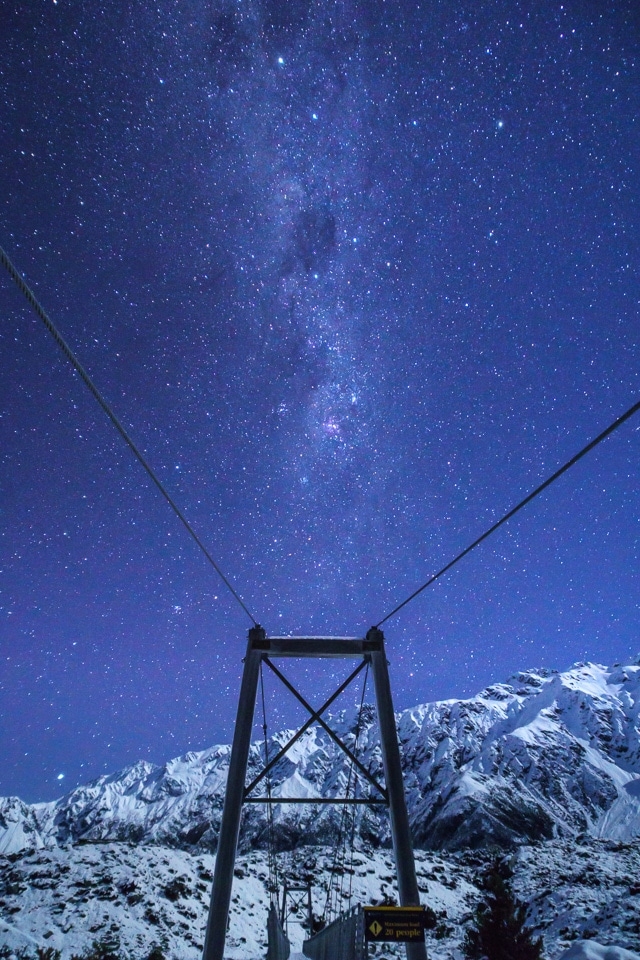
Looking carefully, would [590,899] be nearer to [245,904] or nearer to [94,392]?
[245,904]

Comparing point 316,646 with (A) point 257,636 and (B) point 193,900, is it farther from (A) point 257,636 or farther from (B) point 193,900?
(B) point 193,900

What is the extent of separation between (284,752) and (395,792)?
82.5 inches

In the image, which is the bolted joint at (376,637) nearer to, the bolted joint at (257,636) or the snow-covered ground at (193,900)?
the bolted joint at (257,636)

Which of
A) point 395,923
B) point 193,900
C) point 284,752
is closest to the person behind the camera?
point 395,923

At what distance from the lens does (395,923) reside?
612cm

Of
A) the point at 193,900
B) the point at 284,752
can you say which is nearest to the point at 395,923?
the point at 284,752

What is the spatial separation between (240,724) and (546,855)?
115823 mm

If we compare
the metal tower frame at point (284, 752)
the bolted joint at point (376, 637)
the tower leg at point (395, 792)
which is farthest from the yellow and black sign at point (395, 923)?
the bolted joint at point (376, 637)

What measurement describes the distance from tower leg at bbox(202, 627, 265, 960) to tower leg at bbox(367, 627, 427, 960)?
8.05 feet

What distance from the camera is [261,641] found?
10.1 metres

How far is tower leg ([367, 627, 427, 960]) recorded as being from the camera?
306 inches

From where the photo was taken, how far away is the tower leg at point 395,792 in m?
7.77

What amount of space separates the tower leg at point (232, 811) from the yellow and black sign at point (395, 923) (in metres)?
2.14

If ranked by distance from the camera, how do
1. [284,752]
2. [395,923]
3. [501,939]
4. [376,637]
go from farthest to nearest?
[501,939] < [376,637] < [284,752] < [395,923]
